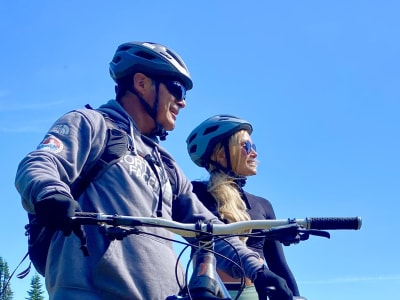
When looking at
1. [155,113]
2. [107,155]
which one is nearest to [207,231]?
[107,155]

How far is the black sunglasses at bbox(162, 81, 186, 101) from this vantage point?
529 centimetres

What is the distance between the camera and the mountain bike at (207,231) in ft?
A: 11.2

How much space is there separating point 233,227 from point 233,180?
12.8 feet

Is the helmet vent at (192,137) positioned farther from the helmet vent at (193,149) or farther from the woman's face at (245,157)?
the woman's face at (245,157)

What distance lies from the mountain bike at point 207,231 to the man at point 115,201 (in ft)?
0.78

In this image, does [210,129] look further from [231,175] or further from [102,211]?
[102,211]

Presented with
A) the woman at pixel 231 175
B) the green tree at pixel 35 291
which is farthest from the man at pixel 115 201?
the green tree at pixel 35 291

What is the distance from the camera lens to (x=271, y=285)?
425 cm

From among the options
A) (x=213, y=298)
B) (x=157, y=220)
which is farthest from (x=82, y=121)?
(x=213, y=298)

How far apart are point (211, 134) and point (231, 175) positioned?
0.56 meters

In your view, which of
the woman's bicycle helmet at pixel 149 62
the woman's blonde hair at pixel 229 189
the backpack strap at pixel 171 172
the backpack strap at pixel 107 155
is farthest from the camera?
the woman's blonde hair at pixel 229 189

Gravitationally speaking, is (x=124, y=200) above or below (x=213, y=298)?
above

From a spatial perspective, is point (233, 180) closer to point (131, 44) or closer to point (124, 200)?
point (131, 44)

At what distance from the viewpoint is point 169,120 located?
5262 millimetres
